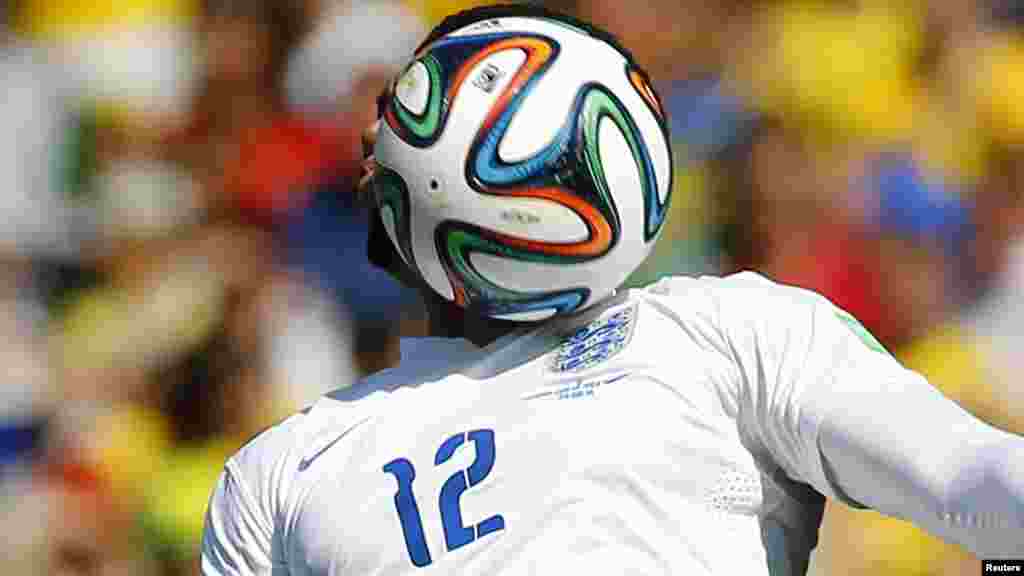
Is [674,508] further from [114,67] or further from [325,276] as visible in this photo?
[114,67]

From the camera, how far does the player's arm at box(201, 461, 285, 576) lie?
266 cm

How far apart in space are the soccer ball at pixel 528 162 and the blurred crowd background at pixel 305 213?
2482 millimetres

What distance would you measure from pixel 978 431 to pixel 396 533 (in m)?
0.79

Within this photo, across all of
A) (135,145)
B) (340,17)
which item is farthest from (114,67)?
(340,17)

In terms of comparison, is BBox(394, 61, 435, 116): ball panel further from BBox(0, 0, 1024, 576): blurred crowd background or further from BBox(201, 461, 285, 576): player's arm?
BBox(0, 0, 1024, 576): blurred crowd background

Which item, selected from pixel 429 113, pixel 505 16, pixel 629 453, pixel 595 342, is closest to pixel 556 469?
pixel 629 453

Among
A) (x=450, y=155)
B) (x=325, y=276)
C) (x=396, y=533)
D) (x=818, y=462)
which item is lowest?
(x=325, y=276)

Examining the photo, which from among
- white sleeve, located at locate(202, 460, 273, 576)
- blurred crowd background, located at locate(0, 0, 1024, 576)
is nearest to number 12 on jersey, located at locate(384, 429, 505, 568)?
white sleeve, located at locate(202, 460, 273, 576)

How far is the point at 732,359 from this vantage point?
246cm

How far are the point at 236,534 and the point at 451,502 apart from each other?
37 cm

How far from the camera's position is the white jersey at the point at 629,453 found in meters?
2.35

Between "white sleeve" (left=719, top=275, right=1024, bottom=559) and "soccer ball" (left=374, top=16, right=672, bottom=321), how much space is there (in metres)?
0.20

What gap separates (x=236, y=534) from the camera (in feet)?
8.79

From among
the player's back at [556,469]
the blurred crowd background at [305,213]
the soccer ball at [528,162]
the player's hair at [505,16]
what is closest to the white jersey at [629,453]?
the player's back at [556,469]
